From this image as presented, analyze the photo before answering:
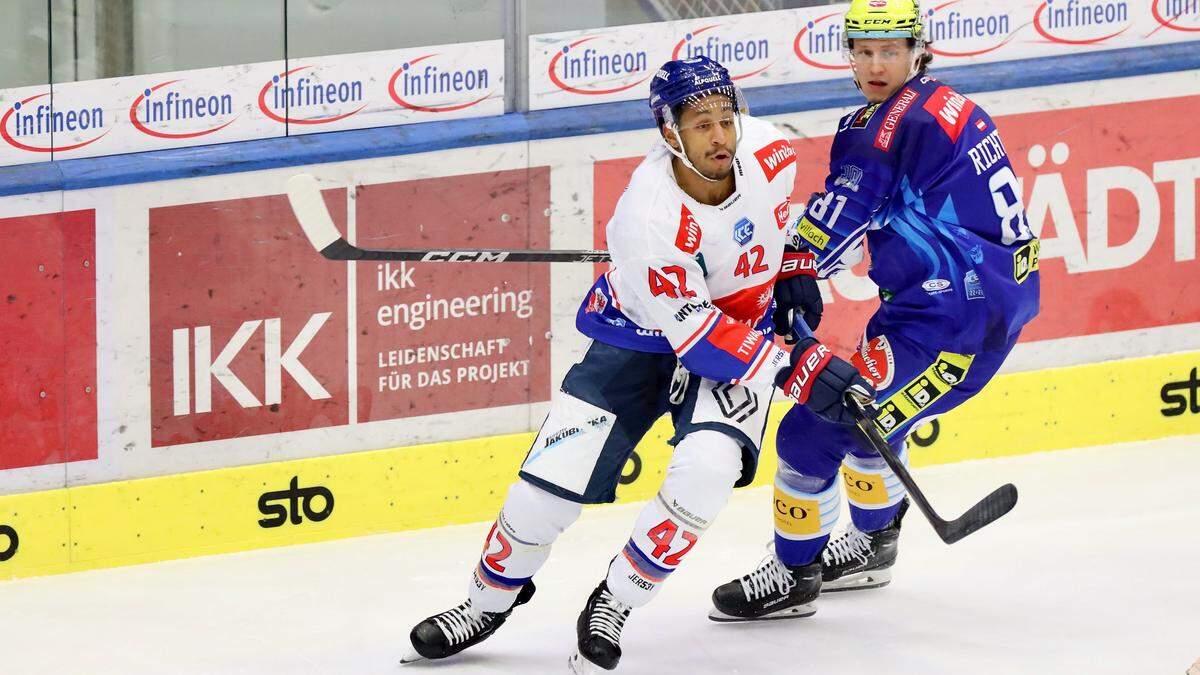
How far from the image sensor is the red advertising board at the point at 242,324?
16.3 ft

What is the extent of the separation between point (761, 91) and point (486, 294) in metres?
1.03

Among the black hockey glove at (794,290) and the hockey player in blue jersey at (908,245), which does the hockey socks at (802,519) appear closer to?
the hockey player in blue jersey at (908,245)

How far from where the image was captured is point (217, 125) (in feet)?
16.4

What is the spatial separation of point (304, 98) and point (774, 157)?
1.74 metres

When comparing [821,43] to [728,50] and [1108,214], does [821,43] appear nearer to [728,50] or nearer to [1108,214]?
[728,50]

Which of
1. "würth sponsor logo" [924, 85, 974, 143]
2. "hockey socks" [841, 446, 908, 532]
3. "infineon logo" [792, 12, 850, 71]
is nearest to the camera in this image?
"würth sponsor logo" [924, 85, 974, 143]

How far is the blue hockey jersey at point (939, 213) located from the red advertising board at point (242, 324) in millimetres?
1624

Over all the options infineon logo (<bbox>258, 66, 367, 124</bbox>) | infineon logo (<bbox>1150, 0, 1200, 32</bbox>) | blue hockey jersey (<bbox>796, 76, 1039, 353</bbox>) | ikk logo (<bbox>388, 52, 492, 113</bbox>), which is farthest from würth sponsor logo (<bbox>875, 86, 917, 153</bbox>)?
infineon logo (<bbox>1150, 0, 1200, 32</bbox>)

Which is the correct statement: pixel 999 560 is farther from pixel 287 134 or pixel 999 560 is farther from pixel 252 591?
pixel 287 134

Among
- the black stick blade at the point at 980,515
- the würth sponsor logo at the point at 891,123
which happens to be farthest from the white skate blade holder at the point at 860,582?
the würth sponsor logo at the point at 891,123

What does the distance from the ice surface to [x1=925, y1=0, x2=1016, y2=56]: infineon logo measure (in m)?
1.35

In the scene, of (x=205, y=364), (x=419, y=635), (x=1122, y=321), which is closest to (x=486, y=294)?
(x=205, y=364)

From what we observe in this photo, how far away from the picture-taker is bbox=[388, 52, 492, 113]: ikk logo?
204 inches

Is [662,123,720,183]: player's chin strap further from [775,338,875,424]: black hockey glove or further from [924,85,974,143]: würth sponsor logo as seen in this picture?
[924,85,974,143]: würth sponsor logo
